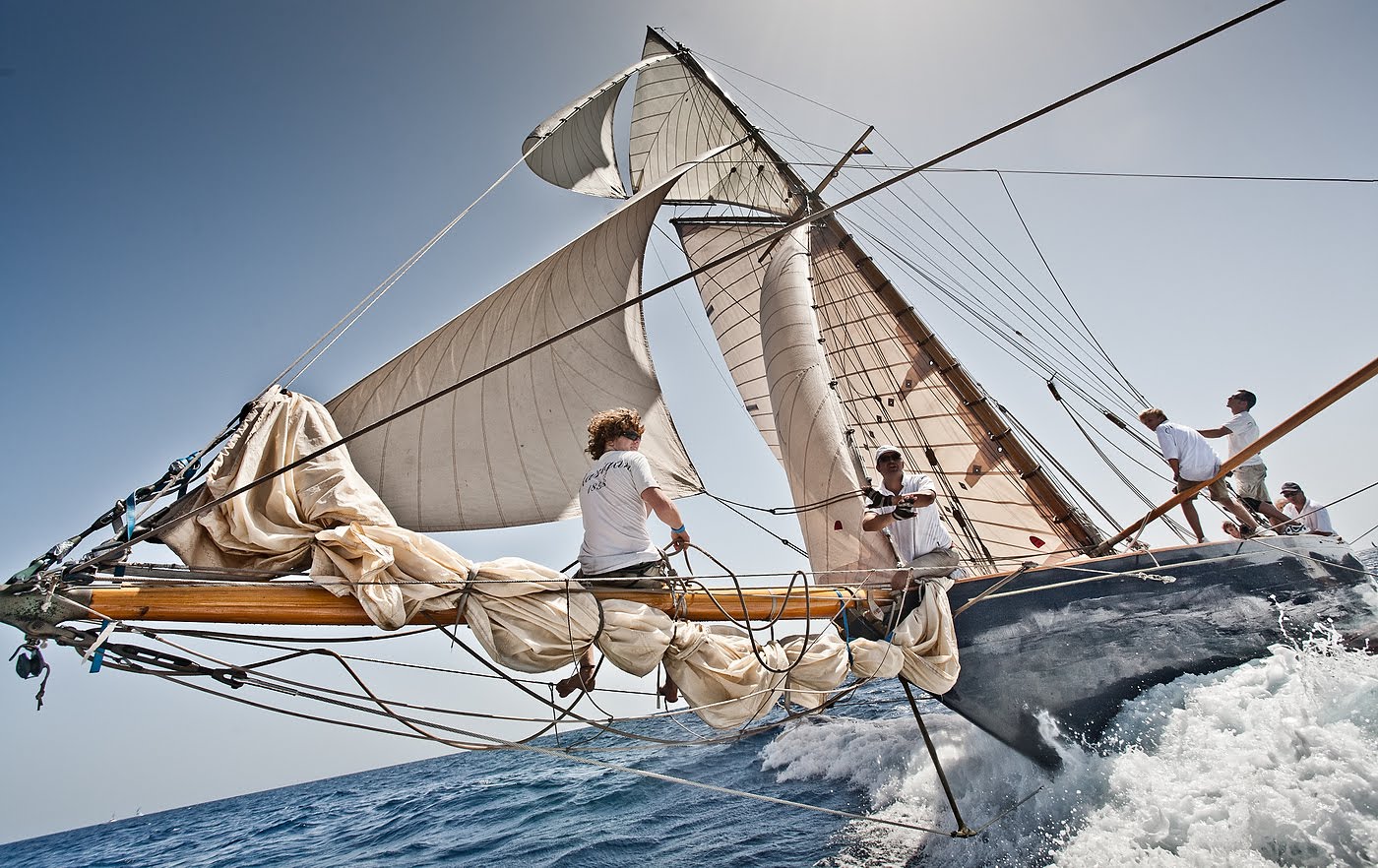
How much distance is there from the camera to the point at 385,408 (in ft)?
15.1

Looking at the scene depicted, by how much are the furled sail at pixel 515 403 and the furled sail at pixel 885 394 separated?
88.8 inches

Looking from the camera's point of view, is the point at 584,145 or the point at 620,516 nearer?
the point at 620,516

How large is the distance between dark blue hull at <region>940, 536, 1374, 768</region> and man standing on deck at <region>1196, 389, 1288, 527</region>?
1.53 m

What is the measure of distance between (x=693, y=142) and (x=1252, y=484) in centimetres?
1177

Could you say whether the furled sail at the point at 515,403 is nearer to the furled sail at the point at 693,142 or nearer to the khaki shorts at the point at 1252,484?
the khaki shorts at the point at 1252,484

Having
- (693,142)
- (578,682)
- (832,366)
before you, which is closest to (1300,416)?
(578,682)

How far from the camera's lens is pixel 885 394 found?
397 inches

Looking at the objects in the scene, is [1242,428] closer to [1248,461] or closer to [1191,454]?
[1248,461]

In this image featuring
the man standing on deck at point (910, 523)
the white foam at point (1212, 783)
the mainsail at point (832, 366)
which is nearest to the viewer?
the white foam at point (1212, 783)

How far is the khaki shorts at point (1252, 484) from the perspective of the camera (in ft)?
23.5

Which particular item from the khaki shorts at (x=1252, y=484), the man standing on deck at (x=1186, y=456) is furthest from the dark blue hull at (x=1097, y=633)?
the khaki shorts at (x=1252, y=484)

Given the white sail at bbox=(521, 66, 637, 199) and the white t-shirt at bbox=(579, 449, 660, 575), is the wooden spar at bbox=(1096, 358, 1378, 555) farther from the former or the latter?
the white sail at bbox=(521, 66, 637, 199)

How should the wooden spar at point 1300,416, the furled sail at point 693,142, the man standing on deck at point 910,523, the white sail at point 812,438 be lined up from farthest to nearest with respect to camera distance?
the furled sail at point 693,142
the white sail at point 812,438
the man standing on deck at point 910,523
the wooden spar at point 1300,416

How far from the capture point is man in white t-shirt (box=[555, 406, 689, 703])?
3.38m
